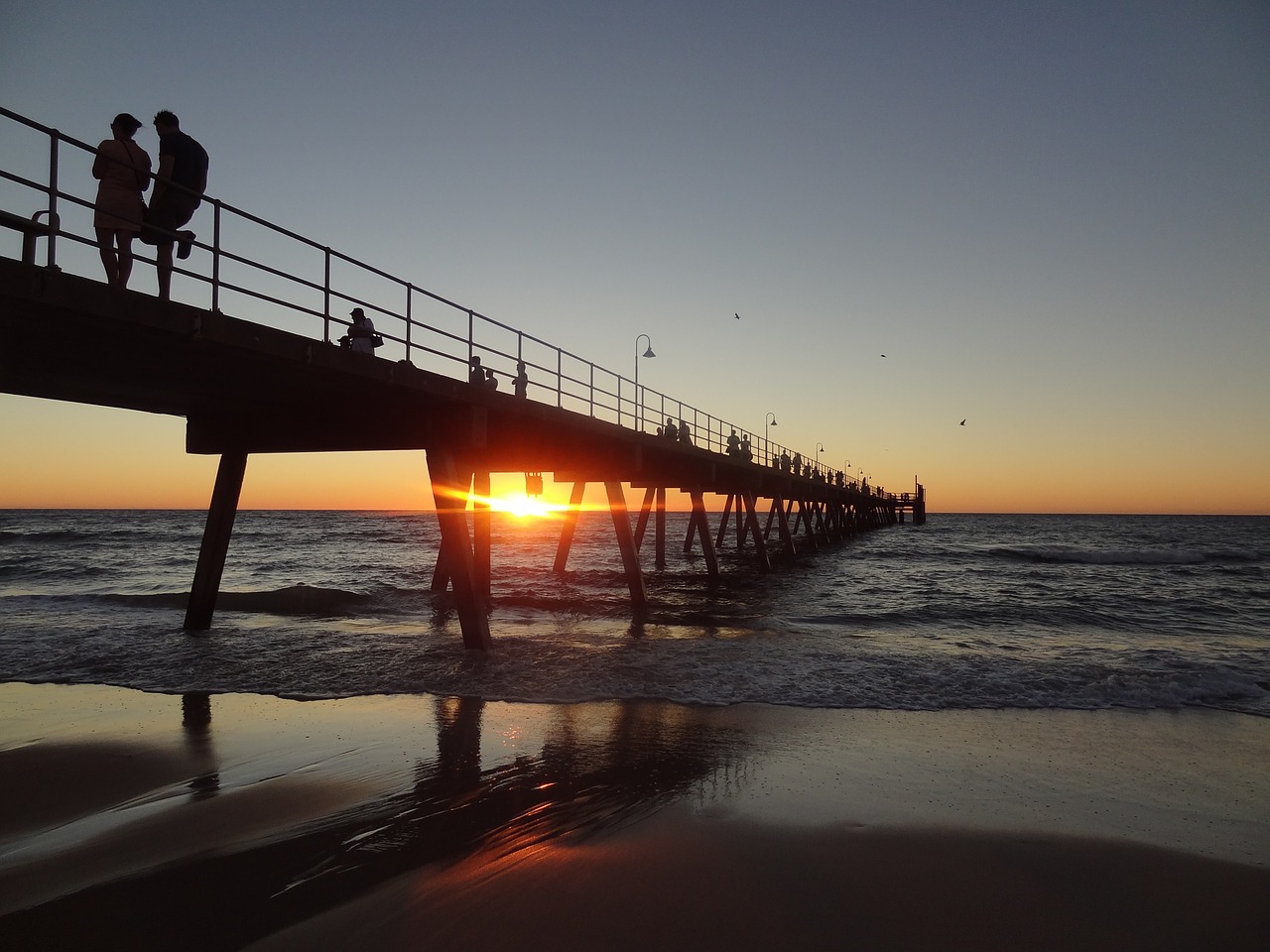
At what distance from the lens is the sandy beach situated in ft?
13.1

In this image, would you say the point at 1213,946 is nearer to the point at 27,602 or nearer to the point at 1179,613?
the point at 1179,613

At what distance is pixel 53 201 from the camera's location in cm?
615

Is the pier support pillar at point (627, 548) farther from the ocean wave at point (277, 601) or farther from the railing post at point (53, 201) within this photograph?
the railing post at point (53, 201)

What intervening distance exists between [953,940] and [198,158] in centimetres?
880

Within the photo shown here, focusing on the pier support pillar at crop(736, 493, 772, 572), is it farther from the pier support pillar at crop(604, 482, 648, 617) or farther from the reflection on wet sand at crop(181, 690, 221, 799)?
the reflection on wet sand at crop(181, 690, 221, 799)

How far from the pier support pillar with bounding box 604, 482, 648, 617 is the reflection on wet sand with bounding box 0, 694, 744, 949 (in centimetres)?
1124

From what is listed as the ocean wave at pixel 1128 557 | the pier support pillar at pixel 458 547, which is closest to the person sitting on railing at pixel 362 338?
the pier support pillar at pixel 458 547

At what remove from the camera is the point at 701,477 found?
27.1 metres

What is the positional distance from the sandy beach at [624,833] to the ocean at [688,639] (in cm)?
179

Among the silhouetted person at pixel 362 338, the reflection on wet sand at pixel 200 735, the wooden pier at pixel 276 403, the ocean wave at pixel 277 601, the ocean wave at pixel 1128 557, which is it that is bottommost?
the ocean wave at pixel 1128 557

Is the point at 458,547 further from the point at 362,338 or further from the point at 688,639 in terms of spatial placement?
the point at 688,639

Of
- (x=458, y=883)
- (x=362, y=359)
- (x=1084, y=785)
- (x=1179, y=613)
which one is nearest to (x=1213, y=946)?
(x=1084, y=785)

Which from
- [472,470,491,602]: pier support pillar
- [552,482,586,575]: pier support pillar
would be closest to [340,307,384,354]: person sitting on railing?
[472,470,491,602]: pier support pillar

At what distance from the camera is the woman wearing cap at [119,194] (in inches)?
268
